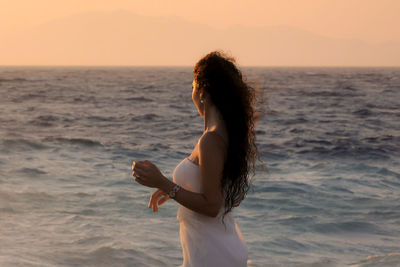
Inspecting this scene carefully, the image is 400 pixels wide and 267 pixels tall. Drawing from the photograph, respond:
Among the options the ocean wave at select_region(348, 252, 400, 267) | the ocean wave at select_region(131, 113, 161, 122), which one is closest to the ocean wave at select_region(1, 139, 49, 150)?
the ocean wave at select_region(131, 113, 161, 122)

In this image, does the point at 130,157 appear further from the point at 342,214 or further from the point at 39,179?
the point at 342,214

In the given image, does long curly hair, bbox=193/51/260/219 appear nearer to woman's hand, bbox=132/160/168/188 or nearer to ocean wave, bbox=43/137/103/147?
woman's hand, bbox=132/160/168/188

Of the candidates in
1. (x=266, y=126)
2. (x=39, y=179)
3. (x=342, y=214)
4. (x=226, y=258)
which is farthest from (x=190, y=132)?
(x=226, y=258)

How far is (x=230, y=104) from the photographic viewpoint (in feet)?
8.51

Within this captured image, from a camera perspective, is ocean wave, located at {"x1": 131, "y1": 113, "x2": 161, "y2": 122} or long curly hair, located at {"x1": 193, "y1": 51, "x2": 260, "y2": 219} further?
ocean wave, located at {"x1": 131, "y1": 113, "x2": 161, "y2": 122}

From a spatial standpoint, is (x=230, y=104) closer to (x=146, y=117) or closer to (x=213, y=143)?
(x=213, y=143)

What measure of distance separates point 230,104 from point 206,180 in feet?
1.19

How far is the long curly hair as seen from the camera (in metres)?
2.56

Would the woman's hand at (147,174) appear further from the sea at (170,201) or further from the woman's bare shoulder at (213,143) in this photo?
the sea at (170,201)

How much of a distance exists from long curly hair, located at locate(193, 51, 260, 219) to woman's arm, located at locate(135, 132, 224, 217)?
60mm

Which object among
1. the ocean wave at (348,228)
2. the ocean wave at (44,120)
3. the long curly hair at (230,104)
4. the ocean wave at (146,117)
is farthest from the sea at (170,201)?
the ocean wave at (146,117)

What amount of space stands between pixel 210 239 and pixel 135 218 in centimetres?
600

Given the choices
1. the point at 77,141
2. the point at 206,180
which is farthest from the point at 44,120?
the point at 206,180

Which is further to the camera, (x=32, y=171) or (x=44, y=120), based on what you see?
(x=44, y=120)
